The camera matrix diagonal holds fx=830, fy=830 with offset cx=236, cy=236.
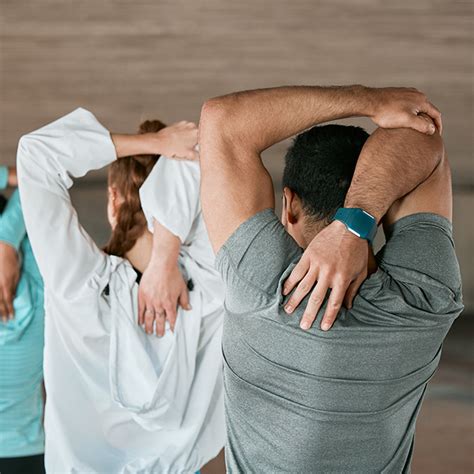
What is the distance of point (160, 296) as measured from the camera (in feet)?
6.85

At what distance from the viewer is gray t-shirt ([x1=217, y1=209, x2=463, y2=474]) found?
1.41 m

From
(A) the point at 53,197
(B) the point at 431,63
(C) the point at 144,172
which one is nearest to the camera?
(A) the point at 53,197

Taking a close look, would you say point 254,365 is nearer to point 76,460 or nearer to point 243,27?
point 76,460

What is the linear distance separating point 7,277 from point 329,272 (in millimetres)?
1316

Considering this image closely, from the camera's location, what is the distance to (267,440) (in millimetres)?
1551

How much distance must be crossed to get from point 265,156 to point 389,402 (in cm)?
506

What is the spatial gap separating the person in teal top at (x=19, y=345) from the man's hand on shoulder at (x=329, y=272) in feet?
4.12

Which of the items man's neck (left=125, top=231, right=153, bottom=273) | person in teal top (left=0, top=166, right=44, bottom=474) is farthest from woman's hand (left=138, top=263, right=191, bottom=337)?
person in teal top (left=0, top=166, right=44, bottom=474)

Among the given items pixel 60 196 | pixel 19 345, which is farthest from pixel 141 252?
pixel 19 345

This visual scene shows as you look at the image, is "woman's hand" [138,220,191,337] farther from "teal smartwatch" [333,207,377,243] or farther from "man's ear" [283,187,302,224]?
"teal smartwatch" [333,207,377,243]

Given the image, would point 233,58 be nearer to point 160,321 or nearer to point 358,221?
point 160,321

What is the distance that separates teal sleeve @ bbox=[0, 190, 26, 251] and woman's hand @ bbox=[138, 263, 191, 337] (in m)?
0.51

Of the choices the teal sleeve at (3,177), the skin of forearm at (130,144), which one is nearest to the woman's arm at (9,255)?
the teal sleeve at (3,177)

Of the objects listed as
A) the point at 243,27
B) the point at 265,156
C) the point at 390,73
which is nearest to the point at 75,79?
the point at 243,27
